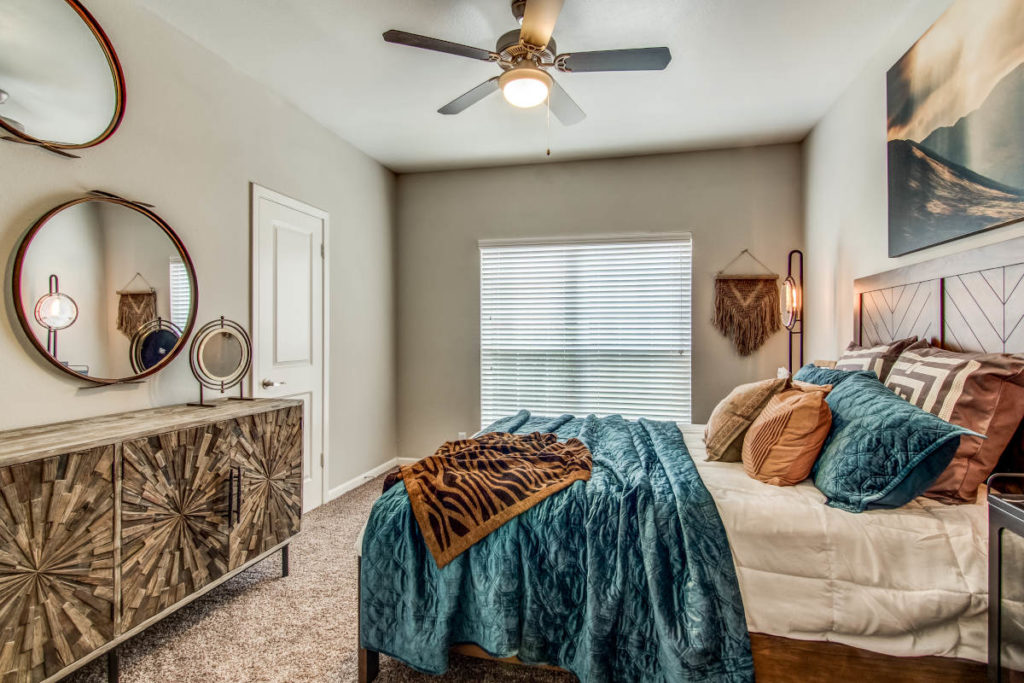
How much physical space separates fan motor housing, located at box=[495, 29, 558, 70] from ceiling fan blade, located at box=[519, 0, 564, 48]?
9cm

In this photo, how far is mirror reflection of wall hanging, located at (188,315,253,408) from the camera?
246 cm

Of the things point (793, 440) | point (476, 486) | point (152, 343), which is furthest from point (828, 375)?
point (152, 343)

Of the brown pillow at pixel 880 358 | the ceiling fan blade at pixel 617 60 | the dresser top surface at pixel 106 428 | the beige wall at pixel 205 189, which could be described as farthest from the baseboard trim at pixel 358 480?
the brown pillow at pixel 880 358

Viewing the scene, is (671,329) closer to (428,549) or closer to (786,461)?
(786,461)

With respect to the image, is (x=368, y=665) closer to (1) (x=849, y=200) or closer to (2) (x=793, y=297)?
(2) (x=793, y=297)

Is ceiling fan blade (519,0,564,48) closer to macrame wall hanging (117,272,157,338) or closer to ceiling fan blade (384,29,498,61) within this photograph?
ceiling fan blade (384,29,498,61)

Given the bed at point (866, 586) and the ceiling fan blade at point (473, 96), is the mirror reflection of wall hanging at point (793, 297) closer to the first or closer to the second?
the bed at point (866, 586)

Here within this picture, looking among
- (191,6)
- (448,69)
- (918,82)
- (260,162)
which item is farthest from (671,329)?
(191,6)

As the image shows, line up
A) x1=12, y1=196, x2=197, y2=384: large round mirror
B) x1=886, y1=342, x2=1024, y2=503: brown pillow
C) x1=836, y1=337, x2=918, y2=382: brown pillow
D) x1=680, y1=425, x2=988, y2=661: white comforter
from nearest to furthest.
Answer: x1=680, y1=425, x2=988, y2=661: white comforter → x1=886, y1=342, x2=1024, y2=503: brown pillow → x1=12, y1=196, x2=197, y2=384: large round mirror → x1=836, y1=337, x2=918, y2=382: brown pillow

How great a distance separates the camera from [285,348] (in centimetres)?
327

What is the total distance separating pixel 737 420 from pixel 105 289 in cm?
282

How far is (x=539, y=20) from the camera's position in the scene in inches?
71.8

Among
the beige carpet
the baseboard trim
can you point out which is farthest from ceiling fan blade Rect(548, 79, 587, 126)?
the baseboard trim

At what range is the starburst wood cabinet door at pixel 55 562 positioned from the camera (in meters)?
1.41
